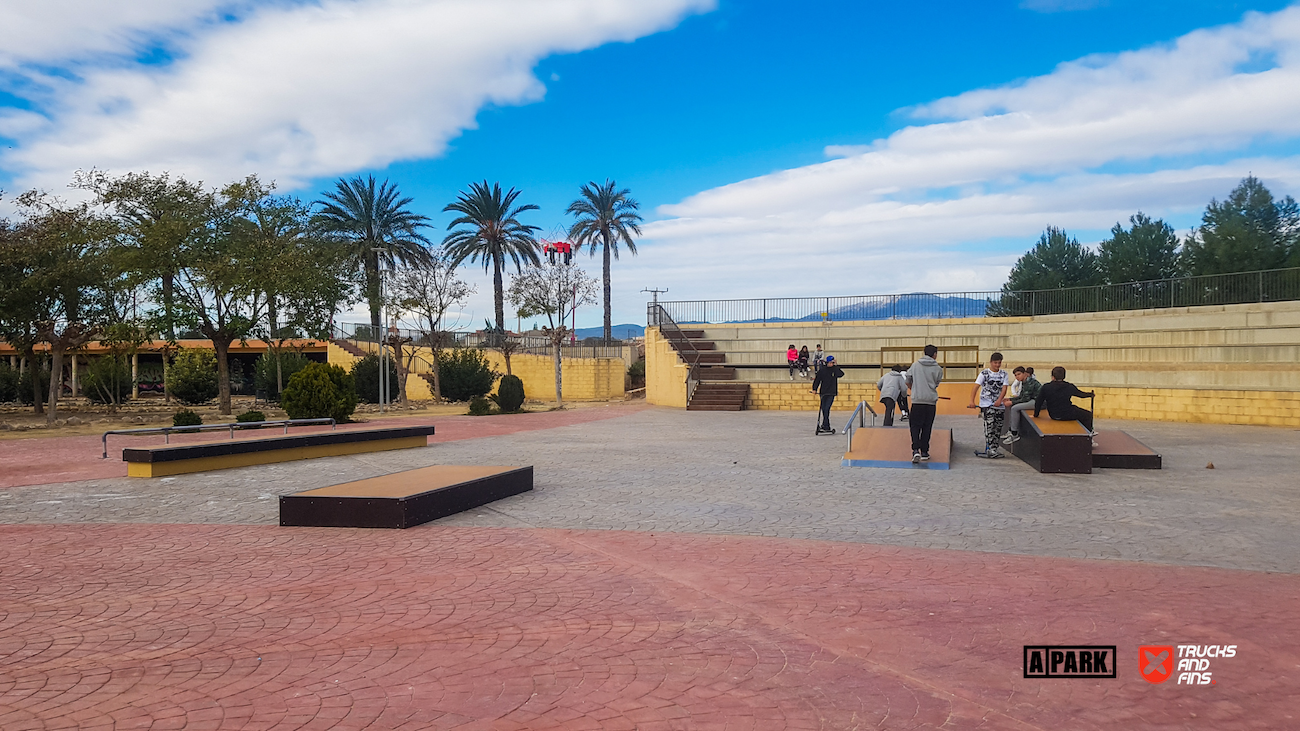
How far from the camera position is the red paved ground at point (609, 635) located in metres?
3.78

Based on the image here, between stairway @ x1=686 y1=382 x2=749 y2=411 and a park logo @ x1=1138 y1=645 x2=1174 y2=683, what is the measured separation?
25879 mm

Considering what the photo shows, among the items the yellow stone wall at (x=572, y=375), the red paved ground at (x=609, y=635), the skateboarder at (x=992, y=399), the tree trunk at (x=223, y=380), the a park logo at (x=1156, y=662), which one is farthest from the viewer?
the yellow stone wall at (x=572, y=375)

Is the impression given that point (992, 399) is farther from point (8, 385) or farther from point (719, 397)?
point (8, 385)

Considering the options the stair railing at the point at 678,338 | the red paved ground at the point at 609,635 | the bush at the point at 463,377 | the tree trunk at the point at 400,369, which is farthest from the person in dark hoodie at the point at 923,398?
the bush at the point at 463,377

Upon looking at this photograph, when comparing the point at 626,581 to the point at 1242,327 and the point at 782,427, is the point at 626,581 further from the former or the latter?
the point at 1242,327

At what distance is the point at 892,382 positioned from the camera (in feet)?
54.5

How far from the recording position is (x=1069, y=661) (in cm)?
435

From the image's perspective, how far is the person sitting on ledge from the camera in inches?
506

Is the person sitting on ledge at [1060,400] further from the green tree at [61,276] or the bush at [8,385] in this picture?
Answer: the bush at [8,385]

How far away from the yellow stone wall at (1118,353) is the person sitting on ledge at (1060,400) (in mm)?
11729

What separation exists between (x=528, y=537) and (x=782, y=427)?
15.2 meters

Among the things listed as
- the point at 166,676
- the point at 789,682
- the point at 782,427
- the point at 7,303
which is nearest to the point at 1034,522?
the point at 789,682

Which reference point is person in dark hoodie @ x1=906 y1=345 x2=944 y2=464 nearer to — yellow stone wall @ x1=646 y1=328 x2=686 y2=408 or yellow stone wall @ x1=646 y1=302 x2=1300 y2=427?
yellow stone wall @ x1=646 y1=302 x2=1300 y2=427

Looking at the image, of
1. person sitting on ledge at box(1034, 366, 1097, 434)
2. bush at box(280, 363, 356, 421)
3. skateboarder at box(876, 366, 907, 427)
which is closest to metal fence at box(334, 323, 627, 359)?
bush at box(280, 363, 356, 421)
